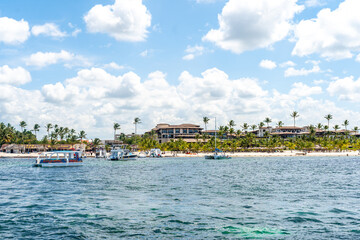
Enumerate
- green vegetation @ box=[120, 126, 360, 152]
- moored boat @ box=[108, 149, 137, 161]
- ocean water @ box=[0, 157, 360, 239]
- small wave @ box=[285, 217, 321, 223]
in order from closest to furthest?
ocean water @ box=[0, 157, 360, 239]
small wave @ box=[285, 217, 321, 223]
moored boat @ box=[108, 149, 137, 161]
green vegetation @ box=[120, 126, 360, 152]

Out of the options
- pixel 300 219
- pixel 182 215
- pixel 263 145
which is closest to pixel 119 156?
pixel 263 145

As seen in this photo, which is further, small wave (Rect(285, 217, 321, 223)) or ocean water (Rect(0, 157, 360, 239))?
small wave (Rect(285, 217, 321, 223))

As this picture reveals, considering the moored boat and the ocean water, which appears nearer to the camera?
the ocean water

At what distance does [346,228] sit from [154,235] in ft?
34.6

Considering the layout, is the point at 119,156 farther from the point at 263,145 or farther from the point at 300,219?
the point at 300,219

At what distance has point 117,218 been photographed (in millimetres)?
20516

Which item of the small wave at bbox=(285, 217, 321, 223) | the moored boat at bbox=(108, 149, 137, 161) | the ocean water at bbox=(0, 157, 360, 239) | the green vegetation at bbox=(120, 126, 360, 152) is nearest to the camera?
the ocean water at bbox=(0, 157, 360, 239)

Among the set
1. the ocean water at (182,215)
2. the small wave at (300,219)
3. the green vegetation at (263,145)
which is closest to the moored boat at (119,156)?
the green vegetation at (263,145)

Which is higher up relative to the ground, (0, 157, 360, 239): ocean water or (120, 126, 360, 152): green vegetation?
(120, 126, 360, 152): green vegetation

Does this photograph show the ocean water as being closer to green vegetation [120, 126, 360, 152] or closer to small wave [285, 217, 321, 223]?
small wave [285, 217, 321, 223]

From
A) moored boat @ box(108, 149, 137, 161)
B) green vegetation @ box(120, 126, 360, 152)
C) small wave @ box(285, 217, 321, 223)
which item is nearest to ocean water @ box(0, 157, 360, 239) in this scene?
small wave @ box(285, 217, 321, 223)

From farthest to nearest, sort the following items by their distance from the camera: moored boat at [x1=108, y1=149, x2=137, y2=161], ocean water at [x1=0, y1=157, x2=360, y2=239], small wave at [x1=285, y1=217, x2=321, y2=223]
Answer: moored boat at [x1=108, y1=149, x2=137, y2=161]
small wave at [x1=285, y1=217, x2=321, y2=223]
ocean water at [x1=0, y1=157, x2=360, y2=239]

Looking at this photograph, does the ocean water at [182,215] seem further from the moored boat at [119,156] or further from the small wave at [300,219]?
the moored boat at [119,156]

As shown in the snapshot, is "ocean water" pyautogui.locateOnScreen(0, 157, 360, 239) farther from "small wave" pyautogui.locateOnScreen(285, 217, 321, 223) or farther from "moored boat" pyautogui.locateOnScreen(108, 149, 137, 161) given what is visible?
"moored boat" pyautogui.locateOnScreen(108, 149, 137, 161)
